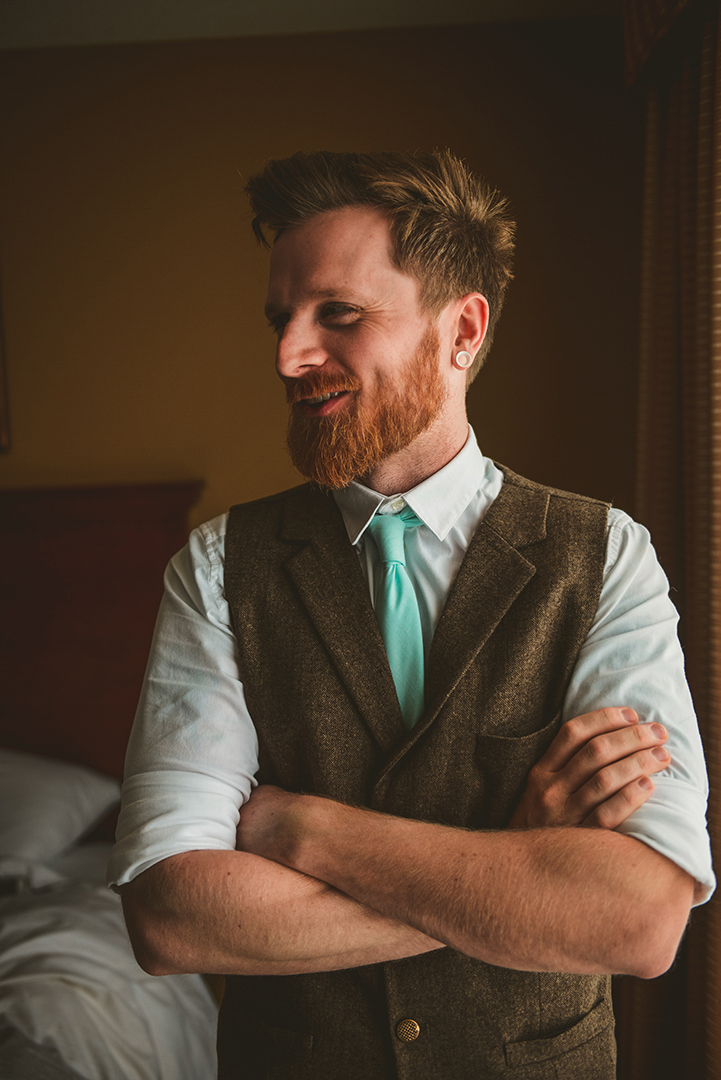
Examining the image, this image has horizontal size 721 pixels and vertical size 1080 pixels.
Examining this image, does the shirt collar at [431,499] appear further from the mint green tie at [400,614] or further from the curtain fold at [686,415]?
the curtain fold at [686,415]

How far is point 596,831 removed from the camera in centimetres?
86

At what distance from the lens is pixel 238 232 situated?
2.30 metres

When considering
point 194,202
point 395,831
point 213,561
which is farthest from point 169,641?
point 194,202

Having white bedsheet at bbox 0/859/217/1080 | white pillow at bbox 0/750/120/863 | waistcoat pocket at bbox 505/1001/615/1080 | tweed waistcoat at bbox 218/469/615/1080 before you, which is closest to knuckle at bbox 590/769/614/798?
tweed waistcoat at bbox 218/469/615/1080

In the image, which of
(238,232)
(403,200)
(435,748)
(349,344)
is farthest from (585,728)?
(238,232)

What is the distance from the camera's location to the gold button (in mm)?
951

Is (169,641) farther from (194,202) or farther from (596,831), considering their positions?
(194,202)

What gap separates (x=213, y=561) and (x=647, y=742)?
643 mm

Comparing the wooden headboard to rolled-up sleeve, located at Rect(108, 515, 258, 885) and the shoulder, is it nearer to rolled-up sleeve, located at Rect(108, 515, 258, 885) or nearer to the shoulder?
rolled-up sleeve, located at Rect(108, 515, 258, 885)

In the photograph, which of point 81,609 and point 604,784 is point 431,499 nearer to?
point 604,784

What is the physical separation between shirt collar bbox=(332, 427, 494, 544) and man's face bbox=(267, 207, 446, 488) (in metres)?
0.05

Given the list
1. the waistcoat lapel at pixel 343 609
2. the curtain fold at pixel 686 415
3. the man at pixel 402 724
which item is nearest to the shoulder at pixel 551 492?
the man at pixel 402 724

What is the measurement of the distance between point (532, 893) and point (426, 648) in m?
0.35

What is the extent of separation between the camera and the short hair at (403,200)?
1.10 m
